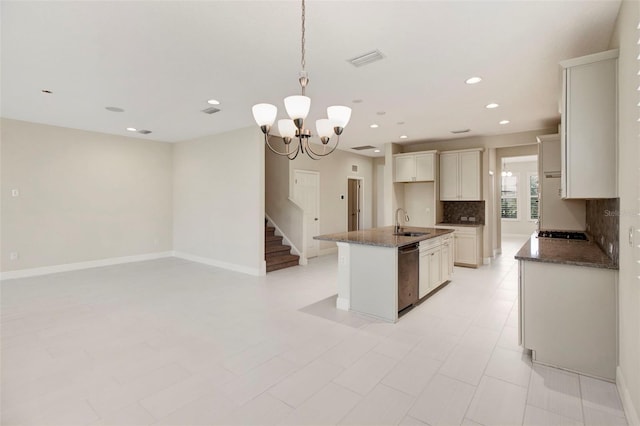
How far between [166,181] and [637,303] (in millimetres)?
8019

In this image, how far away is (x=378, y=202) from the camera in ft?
31.7

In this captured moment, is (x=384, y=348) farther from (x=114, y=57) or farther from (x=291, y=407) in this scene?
(x=114, y=57)

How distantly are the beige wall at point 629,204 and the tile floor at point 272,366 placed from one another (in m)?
0.28

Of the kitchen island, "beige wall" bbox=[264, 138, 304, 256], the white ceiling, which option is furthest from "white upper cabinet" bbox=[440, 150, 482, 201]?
"beige wall" bbox=[264, 138, 304, 256]

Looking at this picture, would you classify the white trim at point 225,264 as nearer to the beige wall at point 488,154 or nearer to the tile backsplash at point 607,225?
the beige wall at point 488,154

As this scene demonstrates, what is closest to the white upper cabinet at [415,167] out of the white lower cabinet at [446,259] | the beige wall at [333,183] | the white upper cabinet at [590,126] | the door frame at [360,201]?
the beige wall at [333,183]

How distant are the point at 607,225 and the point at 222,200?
582 centimetres

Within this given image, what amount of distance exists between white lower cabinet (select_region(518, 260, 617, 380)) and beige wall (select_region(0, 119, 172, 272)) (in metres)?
7.27

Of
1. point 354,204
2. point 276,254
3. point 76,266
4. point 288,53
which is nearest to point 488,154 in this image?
point 354,204

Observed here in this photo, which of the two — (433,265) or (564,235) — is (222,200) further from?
(564,235)

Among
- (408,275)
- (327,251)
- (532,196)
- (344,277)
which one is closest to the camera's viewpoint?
(408,275)

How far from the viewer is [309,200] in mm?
7359

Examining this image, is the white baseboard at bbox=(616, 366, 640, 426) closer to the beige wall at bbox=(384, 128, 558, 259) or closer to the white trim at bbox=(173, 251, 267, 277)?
the beige wall at bbox=(384, 128, 558, 259)

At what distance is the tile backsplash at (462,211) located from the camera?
21.9ft
